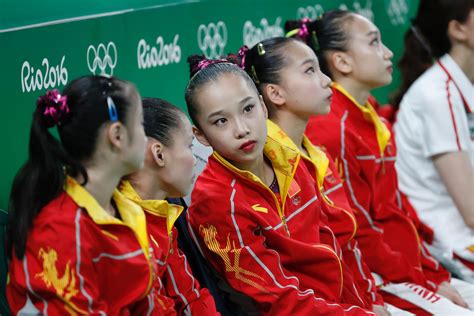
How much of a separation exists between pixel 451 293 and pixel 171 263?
1356mm

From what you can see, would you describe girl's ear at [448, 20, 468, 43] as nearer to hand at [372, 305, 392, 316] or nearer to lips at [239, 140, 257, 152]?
hand at [372, 305, 392, 316]

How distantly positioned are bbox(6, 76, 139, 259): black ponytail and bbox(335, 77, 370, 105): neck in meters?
1.53

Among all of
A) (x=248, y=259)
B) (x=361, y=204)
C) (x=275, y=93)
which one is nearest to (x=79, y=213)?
(x=248, y=259)

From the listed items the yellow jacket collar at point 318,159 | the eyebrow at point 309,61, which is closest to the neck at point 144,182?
the yellow jacket collar at point 318,159

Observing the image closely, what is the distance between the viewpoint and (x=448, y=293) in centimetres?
348

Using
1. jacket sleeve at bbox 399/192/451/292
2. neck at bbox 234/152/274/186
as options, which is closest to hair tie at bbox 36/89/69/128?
neck at bbox 234/152/274/186

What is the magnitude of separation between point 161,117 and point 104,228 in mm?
469

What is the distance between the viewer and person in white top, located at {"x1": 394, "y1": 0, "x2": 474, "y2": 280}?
12.1ft

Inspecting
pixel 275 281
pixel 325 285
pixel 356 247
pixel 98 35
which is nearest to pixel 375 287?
pixel 356 247

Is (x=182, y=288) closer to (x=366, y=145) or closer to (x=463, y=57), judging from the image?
(x=366, y=145)

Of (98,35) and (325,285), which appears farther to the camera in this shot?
(98,35)

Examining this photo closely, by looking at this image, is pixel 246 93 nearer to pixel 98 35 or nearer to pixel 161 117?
pixel 161 117

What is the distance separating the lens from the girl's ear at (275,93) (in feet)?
10.0

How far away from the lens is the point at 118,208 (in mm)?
2311
